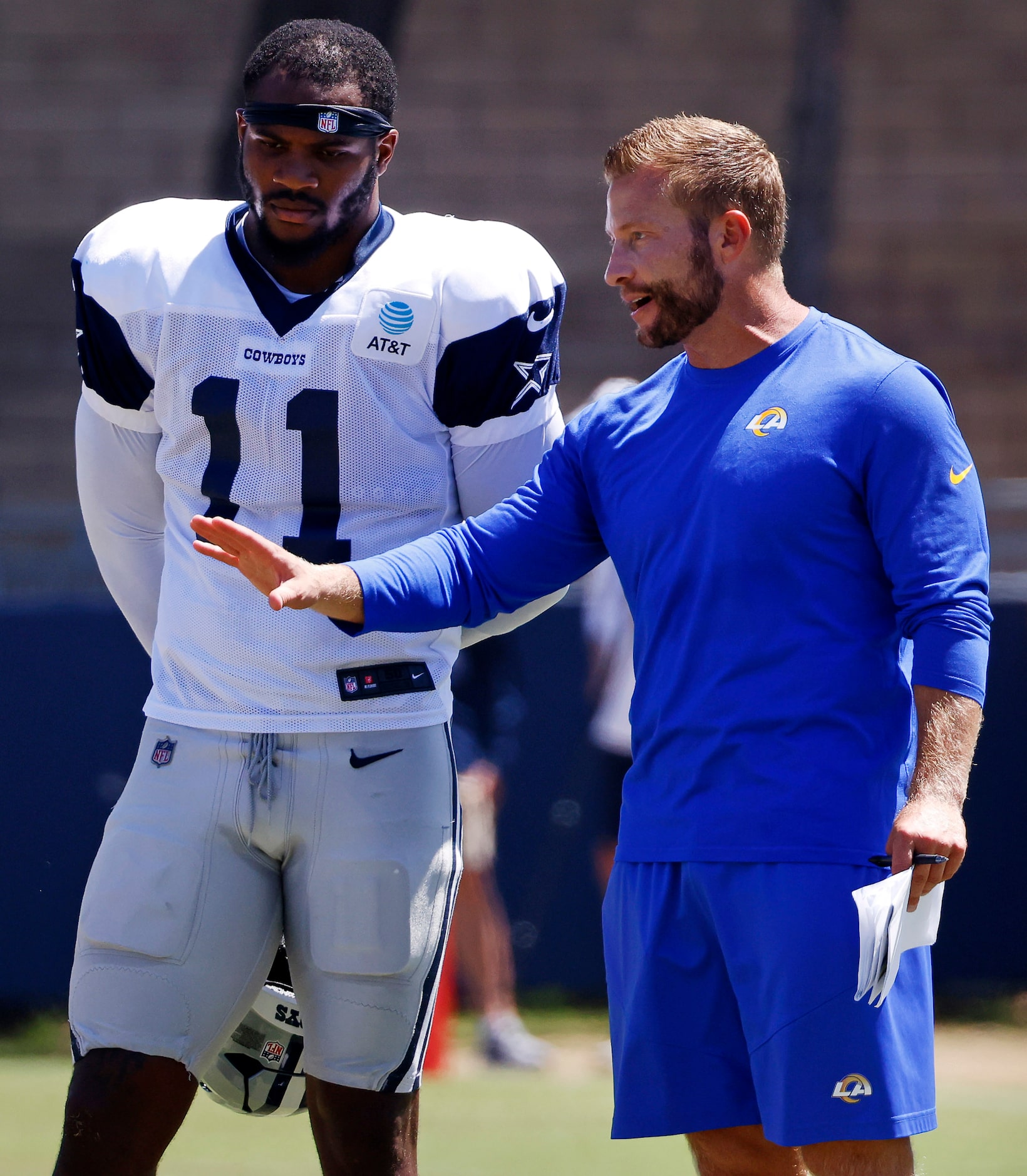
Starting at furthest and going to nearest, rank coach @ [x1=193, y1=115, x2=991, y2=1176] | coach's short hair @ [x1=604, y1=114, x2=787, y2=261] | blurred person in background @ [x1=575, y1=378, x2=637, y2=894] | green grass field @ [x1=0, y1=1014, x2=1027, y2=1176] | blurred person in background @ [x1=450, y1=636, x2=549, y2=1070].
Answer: blurred person in background @ [x1=575, y1=378, x2=637, y2=894] < blurred person in background @ [x1=450, y1=636, x2=549, y2=1070] < green grass field @ [x1=0, y1=1014, x2=1027, y2=1176] < coach's short hair @ [x1=604, y1=114, x2=787, y2=261] < coach @ [x1=193, y1=115, x2=991, y2=1176]

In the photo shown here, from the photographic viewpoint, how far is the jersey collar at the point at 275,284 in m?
2.75

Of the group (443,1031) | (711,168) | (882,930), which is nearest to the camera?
(882,930)

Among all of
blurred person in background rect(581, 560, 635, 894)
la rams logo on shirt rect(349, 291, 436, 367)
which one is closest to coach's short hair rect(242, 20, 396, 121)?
la rams logo on shirt rect(349, 291, 436, 367)

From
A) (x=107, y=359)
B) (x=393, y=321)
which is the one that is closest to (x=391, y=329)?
(x=393, y=321)

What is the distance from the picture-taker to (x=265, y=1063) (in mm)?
2896

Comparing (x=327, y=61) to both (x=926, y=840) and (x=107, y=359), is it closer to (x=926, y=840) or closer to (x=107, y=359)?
(x=107, y=359)

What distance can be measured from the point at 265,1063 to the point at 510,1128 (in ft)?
7.04

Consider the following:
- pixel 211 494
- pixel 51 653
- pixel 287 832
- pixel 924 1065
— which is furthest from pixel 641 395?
pixel 51 653

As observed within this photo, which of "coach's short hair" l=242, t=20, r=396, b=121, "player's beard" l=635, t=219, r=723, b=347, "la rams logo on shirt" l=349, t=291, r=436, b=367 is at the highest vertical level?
"coach's short hair" l=242, t=20, r=396, b=121

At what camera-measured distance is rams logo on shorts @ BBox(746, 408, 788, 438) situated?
2.58m

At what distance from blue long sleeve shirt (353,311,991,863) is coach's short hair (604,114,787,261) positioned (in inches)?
7.4

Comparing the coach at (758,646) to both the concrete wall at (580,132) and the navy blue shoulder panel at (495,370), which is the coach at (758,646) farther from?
the concrete wall at (580,132)

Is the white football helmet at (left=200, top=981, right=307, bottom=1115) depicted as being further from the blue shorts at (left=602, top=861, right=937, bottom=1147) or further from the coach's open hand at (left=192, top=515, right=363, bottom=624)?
the coach's open hand at (left=192, top=515, right=363, bottom=624)

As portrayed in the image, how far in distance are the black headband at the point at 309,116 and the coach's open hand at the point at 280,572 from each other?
0.65 meters
